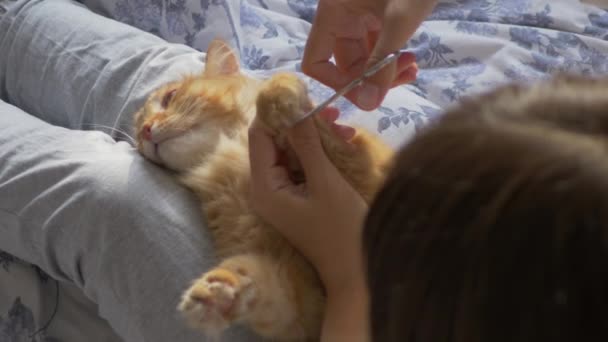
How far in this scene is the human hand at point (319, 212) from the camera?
0.89 m

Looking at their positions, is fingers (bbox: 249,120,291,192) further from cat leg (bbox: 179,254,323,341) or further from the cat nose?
the cat nose

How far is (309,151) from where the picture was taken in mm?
890

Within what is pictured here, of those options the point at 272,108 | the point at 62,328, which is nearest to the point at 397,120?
the point at 272,108

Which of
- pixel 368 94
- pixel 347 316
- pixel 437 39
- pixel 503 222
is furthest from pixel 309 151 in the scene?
pixel 437 39

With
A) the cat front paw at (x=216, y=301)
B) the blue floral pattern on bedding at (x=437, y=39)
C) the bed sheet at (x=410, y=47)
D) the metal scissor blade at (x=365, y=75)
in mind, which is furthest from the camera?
the blue floral pattern on bedding at (x=437, y=39)

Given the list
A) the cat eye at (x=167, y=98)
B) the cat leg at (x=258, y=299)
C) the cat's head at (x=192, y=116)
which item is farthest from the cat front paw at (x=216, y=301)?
the cat eye at (x=167, y=98)

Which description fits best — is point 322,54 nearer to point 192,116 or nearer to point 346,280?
point 192,116

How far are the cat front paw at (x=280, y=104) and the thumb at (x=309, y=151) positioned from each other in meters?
0.02

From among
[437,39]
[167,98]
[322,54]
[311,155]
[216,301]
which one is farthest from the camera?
[437,39]

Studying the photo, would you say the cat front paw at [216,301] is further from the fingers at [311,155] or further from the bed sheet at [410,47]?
the bed sheet at [410,47]

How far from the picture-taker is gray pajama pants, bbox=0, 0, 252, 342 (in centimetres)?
92

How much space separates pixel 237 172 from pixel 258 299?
0.27 metres

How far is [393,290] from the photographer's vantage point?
430 mm

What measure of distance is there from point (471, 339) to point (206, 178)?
0.71m
